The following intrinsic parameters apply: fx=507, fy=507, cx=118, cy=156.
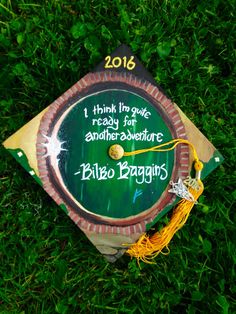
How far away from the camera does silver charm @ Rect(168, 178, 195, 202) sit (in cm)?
224

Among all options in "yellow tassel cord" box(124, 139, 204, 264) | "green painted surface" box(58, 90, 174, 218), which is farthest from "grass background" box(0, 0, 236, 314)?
"green painted surface" box(58, 90, 174, 218)

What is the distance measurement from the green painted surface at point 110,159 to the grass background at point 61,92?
0.18 meters

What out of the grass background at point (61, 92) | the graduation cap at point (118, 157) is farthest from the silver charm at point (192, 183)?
the grass background at point (61, 92)

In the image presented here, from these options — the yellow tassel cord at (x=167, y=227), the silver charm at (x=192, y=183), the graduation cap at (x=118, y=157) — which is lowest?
the yellow tassel cord at (x=167, y=227)

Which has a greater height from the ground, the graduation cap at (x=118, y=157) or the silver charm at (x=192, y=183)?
the graduation cap at (x=118, y=157)

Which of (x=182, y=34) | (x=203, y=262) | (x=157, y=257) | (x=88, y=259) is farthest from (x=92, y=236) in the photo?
(x=182, y=34)

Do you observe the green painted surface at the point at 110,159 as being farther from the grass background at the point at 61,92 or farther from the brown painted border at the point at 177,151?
the grass background at the point at 61,92

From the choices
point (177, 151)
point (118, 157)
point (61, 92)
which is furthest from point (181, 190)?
point (61, 92)

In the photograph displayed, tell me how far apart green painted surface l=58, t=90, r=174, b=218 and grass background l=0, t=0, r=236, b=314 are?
0.59 feet

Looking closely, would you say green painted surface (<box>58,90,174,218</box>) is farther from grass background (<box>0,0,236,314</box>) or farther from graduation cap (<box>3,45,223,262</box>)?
grass background (<box>0,0,236,314</box>)

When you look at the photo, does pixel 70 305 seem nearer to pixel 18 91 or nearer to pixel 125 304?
pixel 125 304

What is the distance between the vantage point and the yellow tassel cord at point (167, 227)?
2.24m

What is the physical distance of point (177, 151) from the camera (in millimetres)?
2268

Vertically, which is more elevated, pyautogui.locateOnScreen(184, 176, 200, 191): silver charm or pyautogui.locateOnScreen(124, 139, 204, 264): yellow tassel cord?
pyautogui.locateOnScreen(184, 176, 200, 191): silver charm
